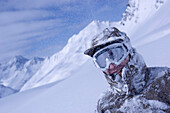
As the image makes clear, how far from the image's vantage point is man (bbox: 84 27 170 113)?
2.21m

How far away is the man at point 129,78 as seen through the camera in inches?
87.1

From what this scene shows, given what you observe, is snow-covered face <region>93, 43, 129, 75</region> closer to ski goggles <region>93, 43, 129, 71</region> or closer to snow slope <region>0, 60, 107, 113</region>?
ski goggles <region>93, 43, 129, 71</region>

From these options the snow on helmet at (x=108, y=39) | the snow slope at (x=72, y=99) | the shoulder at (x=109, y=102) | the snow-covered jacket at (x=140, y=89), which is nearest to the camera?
the snow-covered jacket at (x=140, y=89)

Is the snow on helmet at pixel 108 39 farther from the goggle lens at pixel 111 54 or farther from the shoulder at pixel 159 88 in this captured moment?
the shoulder at pixel 159 88

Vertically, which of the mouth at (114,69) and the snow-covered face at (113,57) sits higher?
the snow-covered face at (113,57)

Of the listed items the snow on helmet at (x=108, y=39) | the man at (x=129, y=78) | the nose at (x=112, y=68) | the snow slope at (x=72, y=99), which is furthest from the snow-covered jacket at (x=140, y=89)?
the snow slope at (x=72, y=99)

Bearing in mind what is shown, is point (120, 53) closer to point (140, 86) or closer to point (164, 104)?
point (140, 86)

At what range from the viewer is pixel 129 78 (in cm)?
225

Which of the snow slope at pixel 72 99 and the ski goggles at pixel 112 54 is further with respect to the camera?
the snow slope at pixel 72 99

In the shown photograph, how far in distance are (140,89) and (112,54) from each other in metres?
0.63

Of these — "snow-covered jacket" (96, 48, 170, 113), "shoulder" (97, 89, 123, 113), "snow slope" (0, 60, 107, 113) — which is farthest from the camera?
"snow slope" (0, 60, 107, 113)

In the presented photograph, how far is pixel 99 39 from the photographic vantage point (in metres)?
2.35

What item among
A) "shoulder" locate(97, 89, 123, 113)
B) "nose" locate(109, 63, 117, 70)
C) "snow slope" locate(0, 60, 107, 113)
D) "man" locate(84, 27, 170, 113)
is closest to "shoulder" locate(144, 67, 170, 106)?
"man" locate(84, 27, 170, 113)

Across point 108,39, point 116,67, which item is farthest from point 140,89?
point 108,39
